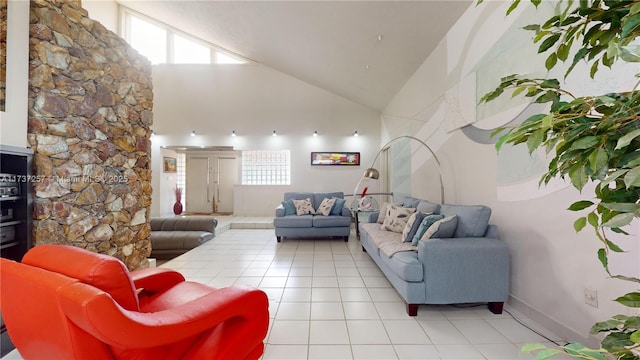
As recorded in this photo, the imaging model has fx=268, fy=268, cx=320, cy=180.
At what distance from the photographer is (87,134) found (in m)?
2.78

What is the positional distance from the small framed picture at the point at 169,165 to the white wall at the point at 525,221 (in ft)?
25.2

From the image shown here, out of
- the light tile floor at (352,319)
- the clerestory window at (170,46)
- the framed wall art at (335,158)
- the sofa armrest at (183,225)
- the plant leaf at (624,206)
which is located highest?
the clerestory window at (170,46)

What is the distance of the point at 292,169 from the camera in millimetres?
7867

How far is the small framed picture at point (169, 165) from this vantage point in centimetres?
820

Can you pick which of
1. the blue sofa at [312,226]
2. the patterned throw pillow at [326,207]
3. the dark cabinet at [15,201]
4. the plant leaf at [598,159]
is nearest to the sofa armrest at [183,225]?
the blue sofa at [312,226]

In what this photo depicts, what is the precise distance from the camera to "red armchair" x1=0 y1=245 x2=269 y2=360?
0.96m

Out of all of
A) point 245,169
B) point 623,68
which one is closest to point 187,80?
point 245,169

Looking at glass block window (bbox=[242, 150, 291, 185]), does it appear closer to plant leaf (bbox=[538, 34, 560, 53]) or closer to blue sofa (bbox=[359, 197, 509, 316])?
blue sofa (bbox=[359, 197, 509, 316])

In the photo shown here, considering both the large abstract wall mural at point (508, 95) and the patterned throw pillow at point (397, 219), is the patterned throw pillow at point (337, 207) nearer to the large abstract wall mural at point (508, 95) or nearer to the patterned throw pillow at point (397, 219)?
the patterned throw pillow at point (397, 219)

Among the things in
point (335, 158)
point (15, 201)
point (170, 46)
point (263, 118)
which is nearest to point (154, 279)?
point (15, 201)

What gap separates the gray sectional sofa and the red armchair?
3.82 metres

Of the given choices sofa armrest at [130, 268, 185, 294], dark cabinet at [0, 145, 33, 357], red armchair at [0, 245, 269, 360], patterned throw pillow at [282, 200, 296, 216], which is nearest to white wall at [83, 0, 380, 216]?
patterned throw pillow at [282, 200, 296, 216]

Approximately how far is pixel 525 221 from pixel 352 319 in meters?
1.72

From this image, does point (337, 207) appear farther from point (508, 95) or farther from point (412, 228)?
point (508, 95)
